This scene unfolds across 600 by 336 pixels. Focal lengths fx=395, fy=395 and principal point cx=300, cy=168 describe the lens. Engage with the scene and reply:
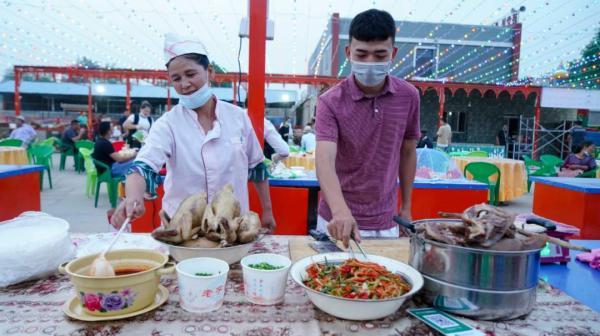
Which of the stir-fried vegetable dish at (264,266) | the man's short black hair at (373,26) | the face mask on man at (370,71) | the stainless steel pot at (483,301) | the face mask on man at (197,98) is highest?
the man's short black hair at (373,26)

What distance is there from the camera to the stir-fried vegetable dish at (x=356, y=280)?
3.76 feet

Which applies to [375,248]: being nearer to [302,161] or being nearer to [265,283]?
[265,283]

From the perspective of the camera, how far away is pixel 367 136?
201 centimetres

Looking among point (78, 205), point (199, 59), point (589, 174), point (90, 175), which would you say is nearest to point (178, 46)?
point (199, 59)

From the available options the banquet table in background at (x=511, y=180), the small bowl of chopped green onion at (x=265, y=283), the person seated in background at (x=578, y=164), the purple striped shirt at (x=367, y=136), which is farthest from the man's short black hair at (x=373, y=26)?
the person seated in background at (x=578, y=164)

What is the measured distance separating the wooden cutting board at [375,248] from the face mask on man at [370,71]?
30.9 inches

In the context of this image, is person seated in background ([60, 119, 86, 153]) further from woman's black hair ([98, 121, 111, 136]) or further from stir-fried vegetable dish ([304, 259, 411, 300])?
stir-fried vegetable dish ([304, 259, 411, 300])

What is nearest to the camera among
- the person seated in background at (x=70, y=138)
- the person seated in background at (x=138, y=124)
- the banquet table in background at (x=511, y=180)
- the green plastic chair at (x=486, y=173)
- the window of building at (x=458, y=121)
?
the green plastic chair at (x=486, y=173)

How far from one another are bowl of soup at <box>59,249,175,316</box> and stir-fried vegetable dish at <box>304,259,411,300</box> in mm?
459

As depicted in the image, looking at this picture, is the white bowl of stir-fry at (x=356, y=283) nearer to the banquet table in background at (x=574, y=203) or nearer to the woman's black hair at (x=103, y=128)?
the banquet table in background at (x=574, y=203)

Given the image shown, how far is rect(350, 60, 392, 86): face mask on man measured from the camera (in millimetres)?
1900

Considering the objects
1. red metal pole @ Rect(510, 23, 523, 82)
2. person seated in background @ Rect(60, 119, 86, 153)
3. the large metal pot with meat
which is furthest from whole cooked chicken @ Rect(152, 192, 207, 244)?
red metal pole @ Rect(510, 23, 523, 82)

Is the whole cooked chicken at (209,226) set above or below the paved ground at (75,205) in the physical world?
above

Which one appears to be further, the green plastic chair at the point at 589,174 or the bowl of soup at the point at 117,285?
the green plastic chair at the point at 589,174
